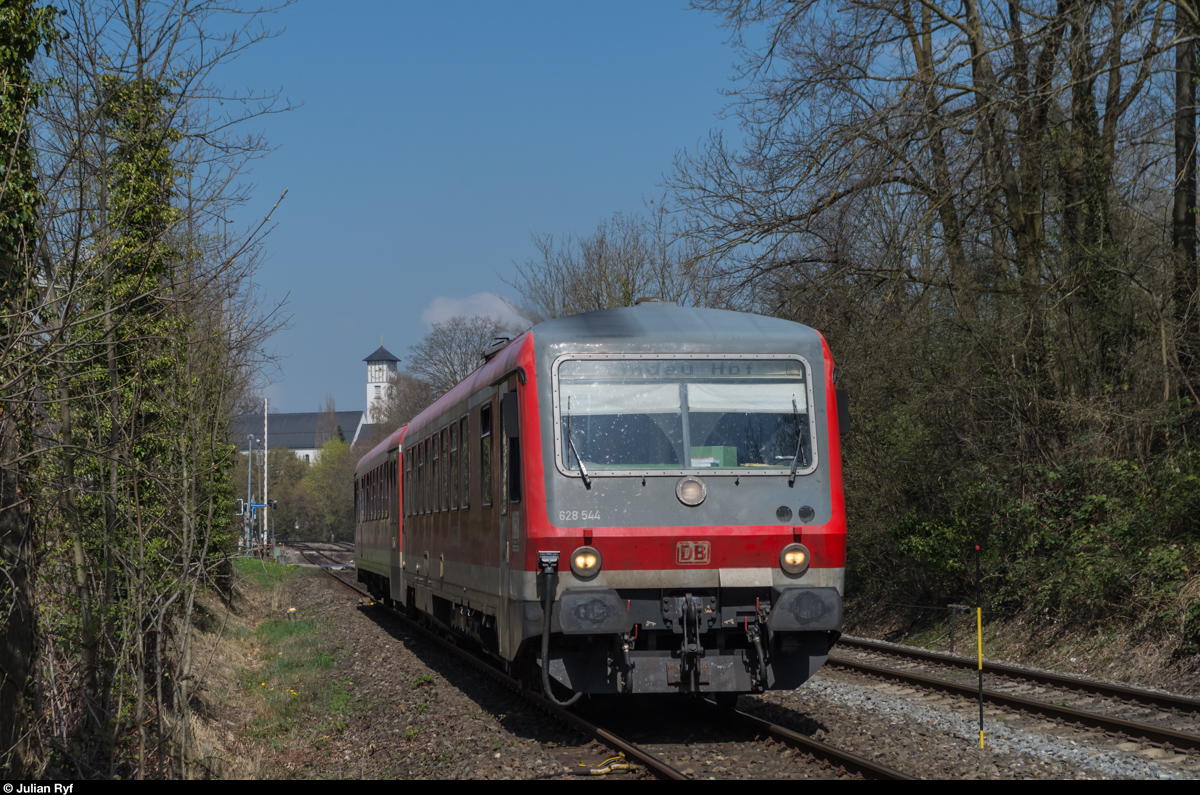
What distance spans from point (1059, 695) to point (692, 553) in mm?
4405

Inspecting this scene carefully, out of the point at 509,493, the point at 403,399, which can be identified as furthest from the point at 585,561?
the point at 403,399

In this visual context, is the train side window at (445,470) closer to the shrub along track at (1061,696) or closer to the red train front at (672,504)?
the red train front at (672,504)

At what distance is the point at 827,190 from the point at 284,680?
995 centimetres

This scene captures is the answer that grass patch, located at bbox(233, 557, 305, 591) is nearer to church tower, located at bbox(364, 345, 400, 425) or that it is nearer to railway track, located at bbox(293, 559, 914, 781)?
railway track, located at bbox(293, 559, 914, 781)

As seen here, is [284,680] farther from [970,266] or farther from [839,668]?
[970,266]

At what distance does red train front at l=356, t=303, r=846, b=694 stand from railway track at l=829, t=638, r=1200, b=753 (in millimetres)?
2220

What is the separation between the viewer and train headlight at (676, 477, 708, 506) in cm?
880

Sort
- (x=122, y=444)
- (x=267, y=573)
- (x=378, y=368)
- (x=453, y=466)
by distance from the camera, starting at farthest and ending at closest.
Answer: (x=378, y=368), (x=267, y=573), (x=453, y=466), (x=122, y=444)

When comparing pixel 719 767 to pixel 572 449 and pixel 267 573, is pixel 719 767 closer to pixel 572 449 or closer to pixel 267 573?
pixel 572 449

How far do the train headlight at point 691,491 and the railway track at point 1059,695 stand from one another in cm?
346

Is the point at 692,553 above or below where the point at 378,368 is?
below

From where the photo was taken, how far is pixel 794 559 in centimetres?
880

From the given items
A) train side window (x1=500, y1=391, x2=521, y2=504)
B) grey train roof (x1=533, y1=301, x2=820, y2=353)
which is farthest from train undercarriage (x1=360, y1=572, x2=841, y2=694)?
grey train roof (x1=533, y1=301, x2=820, y2=353)

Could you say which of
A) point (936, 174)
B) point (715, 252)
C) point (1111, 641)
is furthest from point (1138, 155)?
point (1111, 641)
